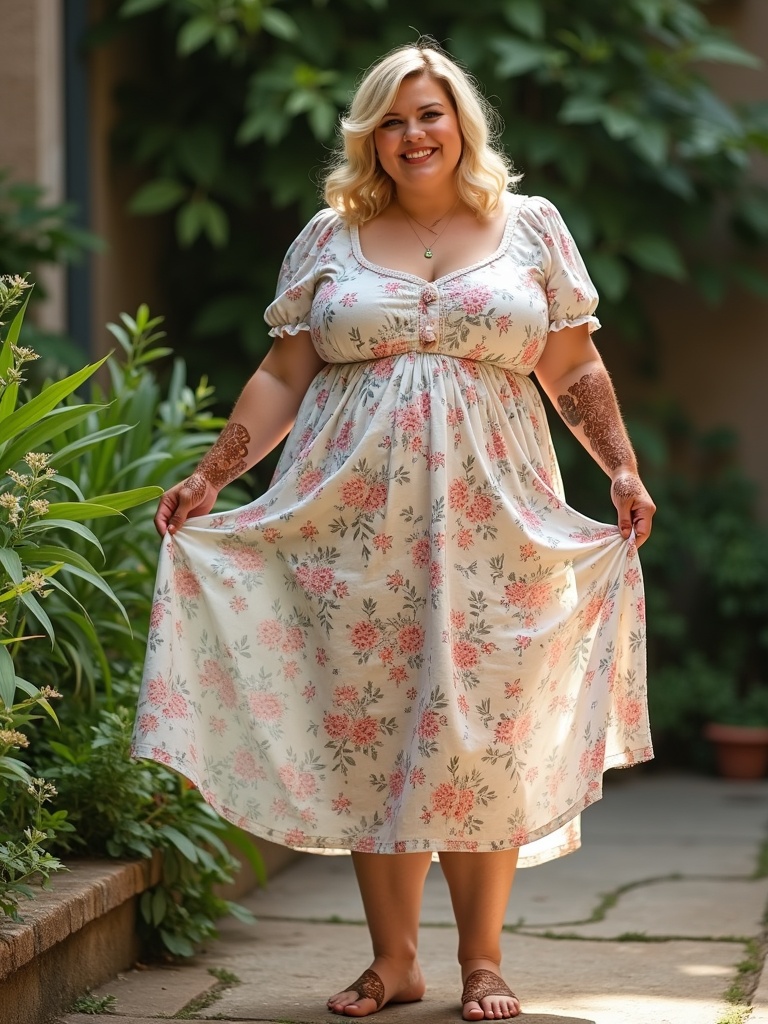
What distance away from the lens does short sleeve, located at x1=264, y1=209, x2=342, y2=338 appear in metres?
2.59

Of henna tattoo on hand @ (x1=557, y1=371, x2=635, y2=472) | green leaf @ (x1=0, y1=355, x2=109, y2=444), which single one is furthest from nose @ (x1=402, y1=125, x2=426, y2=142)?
green leaf @ (x1=0, y1=355, x2=109, y2=444)

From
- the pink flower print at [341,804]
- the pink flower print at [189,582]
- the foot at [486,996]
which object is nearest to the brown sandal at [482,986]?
the foot at [486,996]

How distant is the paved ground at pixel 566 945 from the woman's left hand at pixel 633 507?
79cm

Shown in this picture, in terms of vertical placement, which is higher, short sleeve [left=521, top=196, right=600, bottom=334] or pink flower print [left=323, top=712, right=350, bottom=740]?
short sleeve [left=521, top=196, right=600, bottom=334]

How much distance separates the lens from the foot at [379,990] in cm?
239

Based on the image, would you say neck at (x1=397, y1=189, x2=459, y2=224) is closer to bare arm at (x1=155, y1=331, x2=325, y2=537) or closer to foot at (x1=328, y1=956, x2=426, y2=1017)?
bare arm at (x1=155, y1=331, x2=325, y2=537)

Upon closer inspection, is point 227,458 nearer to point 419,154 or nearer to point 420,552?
point 420,552

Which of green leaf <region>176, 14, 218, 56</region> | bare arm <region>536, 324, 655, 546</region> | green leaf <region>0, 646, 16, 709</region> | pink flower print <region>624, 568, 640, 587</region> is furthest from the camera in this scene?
green leaf <region>176, 14, 218, 56</region>

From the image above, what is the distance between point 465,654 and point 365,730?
0.21m

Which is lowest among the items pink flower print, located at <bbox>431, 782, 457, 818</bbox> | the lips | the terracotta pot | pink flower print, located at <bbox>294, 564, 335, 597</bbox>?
the terracotta pot

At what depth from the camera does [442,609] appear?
233cm

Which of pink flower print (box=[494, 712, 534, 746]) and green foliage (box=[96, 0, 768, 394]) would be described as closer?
pink flower print (box=[494, 712, 534, 746])

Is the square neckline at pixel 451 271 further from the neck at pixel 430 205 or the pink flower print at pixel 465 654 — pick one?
the pink flower print at pixel 465 654

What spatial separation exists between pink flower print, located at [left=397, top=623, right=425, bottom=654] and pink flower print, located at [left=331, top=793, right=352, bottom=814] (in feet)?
0.85
